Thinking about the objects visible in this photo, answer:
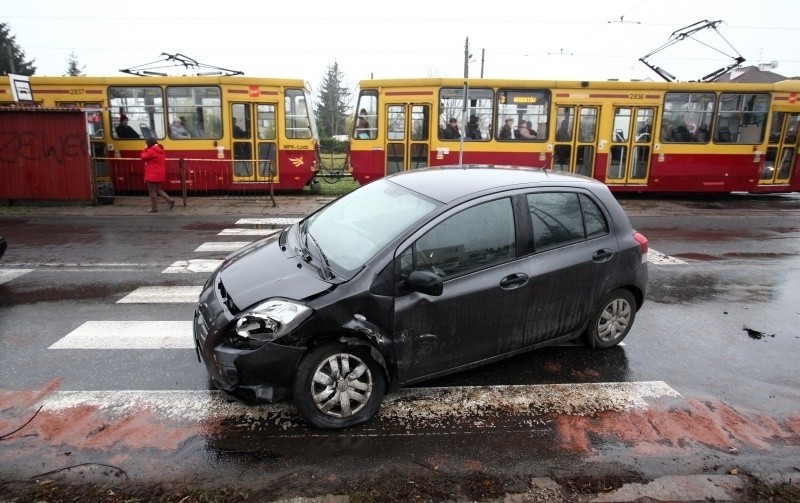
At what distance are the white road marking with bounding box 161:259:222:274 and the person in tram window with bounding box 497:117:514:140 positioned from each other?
938cm

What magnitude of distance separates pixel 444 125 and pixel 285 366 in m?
12.0

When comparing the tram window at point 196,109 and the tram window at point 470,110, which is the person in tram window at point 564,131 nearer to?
the tram window at point 470,110

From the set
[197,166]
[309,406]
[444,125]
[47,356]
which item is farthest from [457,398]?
[197,166]

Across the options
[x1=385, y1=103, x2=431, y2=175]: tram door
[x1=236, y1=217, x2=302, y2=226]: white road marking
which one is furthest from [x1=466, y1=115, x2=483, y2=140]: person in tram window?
[x1=236, y1=217, x2=302, y2=226]: white road marking

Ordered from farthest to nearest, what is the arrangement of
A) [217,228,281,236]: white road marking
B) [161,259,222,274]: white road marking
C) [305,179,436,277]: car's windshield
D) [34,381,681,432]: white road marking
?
[217,228,281,236]: white road marking
[161,259,222,274]: white road marking
[305,179,436,277]: car's windshield
[34,381,681,432]: white road marking

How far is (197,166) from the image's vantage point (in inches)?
577

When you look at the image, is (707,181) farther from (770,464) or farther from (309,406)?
(309,406)

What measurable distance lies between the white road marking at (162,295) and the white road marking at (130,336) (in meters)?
0.73

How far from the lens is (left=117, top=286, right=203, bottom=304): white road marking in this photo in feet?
20.7

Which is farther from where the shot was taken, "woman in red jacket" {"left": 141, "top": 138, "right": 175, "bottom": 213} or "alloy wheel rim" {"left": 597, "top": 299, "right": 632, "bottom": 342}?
"woman in red jacket" {"left": 141, "top": 138, "right": 175, "bottom": 213}

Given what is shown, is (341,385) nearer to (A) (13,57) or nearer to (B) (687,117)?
(B) (687,117)

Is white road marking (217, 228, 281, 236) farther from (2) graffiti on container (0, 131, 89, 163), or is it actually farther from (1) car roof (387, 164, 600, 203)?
(1) car roof (387, 164, 600, 203)

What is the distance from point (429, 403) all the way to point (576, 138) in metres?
12.9

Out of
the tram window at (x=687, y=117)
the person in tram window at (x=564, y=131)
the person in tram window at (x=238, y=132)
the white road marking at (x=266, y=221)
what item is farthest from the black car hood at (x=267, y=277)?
the tram window at (x=687, y=117)
